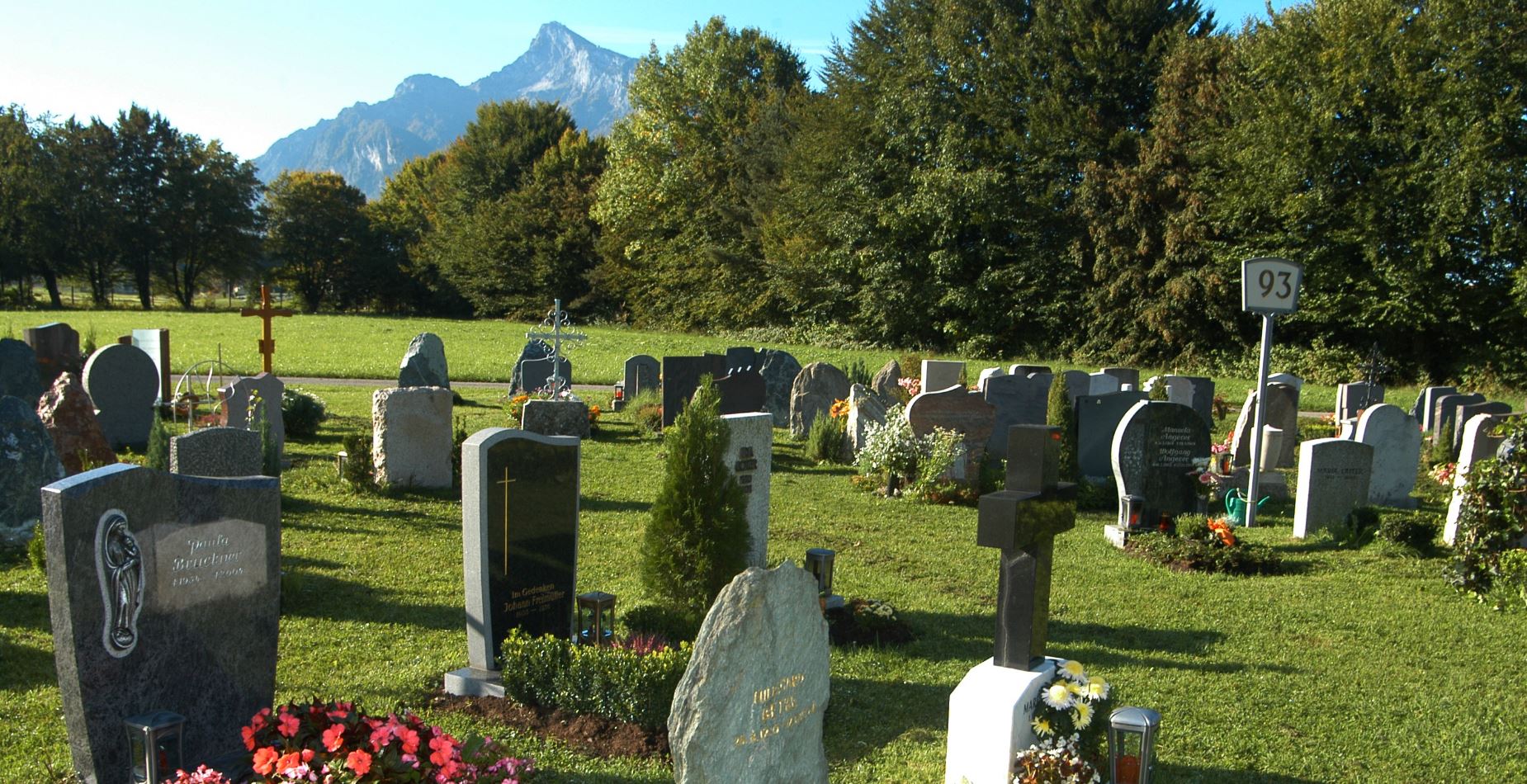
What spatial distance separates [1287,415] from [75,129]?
211 ft

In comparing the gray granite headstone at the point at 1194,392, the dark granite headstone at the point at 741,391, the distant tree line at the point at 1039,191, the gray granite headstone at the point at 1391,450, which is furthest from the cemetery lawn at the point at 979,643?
the distant tree line at the point at 1039,191

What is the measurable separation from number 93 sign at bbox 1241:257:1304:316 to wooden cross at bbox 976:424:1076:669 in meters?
7.52

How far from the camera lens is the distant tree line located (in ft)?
91.6

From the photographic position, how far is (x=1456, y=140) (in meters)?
27.0

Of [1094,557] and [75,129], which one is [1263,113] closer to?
[1094,557]

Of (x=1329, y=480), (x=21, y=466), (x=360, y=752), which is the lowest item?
(x=360, y=752)

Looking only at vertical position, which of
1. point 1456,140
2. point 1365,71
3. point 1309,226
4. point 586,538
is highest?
point 1365,71

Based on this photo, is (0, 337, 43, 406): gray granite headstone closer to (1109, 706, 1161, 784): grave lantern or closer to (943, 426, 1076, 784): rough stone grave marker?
(943, 426, 1076, 784): rough stone grave marker

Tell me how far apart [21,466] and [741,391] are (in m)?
8.98

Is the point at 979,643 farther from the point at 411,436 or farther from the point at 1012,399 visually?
the point at 1012,399

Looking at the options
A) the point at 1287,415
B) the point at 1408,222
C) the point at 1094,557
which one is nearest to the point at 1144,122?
the point at 1408,222

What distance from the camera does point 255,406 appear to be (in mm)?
13328

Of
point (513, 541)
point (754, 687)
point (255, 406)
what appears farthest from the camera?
point (255, 406)

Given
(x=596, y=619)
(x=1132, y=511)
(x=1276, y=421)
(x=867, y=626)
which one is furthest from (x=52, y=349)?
(x=1276, y=421)
